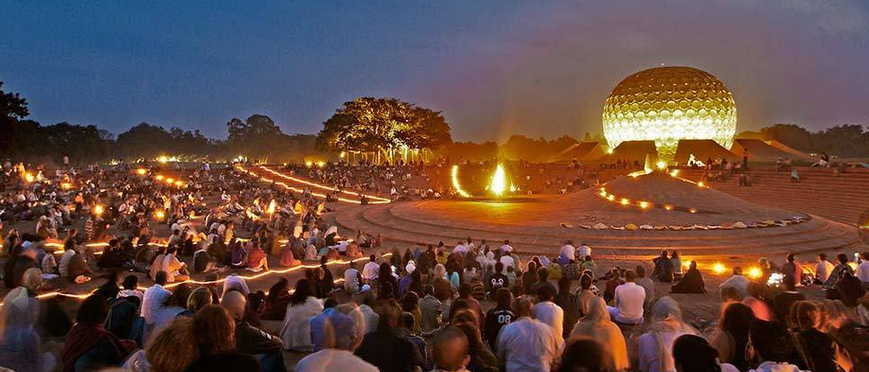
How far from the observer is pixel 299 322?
7.33 m

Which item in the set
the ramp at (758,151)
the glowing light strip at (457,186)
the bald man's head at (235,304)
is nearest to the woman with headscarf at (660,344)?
the bald man's head at (235,304)

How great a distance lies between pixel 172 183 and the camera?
43.5m

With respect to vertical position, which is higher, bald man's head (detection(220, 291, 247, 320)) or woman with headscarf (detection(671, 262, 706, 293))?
bald man's head (detection(220, 291, 247, 320))

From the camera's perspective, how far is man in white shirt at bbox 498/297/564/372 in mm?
5055

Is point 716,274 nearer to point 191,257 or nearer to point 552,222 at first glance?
point 552,222

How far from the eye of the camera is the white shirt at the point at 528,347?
5055mm

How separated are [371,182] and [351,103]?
2442cm

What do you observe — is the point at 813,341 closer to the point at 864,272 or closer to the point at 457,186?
the point at 864,272

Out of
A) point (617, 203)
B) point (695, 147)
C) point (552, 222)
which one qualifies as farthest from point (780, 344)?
point (695, 147)

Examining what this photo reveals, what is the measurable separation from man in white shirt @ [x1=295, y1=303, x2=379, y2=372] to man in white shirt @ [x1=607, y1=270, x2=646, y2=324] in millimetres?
5819

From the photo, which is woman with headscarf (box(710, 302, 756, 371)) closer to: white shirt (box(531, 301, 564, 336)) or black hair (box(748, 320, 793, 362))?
black hair (box(748, 320, 793, 362))

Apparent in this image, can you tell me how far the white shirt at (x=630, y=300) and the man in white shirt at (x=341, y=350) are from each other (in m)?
5.79

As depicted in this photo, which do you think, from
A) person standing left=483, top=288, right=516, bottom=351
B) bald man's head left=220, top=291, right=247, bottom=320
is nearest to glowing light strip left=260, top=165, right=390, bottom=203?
person standing left=483, top=288, right=516, bottom=351

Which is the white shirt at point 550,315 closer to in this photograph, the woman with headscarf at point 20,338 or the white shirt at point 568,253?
the woman with headscarf at point 20,338
